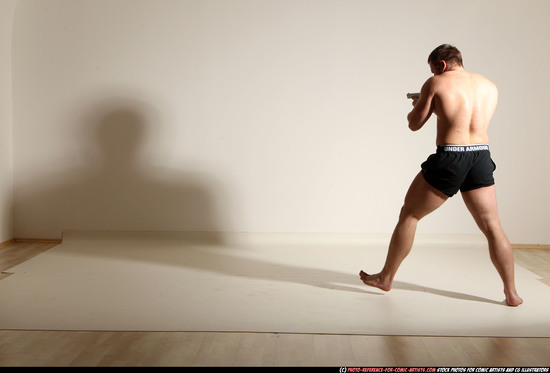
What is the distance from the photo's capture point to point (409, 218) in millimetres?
2816

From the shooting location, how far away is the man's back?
2631mm

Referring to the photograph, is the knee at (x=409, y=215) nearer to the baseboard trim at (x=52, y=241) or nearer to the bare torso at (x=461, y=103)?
the bare torso at (x=461, y=103)

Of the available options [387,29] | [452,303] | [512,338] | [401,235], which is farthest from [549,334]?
[387,29]

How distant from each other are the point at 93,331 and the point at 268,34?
255 centimetres

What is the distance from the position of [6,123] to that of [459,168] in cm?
318

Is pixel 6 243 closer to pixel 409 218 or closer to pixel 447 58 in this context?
pixel 409 218

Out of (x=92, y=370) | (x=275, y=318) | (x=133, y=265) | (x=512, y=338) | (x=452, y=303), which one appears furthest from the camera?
(x=133, y=265)

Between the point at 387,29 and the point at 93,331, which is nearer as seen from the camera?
the point at 93,331

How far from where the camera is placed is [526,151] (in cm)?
412

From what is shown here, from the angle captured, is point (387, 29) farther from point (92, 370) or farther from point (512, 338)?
point (92, 370)

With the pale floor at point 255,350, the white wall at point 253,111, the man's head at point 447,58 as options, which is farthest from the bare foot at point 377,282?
the white wall at point 253,111

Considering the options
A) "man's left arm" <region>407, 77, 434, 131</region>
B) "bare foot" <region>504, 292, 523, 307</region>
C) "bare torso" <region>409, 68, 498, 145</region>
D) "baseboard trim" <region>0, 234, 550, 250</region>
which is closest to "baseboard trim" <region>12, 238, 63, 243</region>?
"baseboard trim" <region>0, 234, 550, 250</region>

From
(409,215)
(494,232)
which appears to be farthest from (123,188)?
(494,232)

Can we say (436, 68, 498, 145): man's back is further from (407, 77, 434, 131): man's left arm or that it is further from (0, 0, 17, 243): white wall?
(0, 0, 17, 243): white wall
